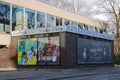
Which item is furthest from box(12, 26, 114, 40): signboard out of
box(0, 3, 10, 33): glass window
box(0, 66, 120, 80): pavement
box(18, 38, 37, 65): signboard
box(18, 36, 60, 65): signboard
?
box(0, 66, 120, 80): pavement

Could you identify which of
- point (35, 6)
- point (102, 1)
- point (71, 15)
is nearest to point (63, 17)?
point (71, 15)

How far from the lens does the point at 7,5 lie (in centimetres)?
3488

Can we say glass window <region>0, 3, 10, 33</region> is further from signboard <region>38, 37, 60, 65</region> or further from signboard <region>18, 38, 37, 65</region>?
signboard <region>38, 37, 60, 65</region>

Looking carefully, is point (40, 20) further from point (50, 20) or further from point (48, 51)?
point (48, 51)

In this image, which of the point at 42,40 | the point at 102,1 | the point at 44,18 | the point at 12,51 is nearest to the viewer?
the point at 42,40

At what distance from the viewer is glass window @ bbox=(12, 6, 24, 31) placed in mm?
35812

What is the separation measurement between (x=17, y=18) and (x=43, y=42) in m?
6.10

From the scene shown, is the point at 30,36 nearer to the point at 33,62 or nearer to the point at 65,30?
the point at 33,62

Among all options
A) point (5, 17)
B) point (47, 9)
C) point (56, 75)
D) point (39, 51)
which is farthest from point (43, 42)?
point (47, 9)

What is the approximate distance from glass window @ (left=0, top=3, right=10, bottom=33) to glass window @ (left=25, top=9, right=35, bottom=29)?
11.3 feet

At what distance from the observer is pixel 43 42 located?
32156mm

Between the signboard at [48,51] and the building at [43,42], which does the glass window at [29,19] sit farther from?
the signboard at [48,51]

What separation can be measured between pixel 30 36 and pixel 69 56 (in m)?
5.30

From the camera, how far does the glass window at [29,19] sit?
37.8 m
